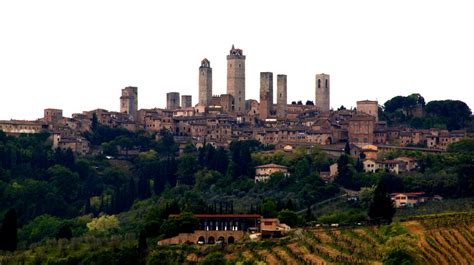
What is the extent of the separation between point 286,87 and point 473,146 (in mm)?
23672

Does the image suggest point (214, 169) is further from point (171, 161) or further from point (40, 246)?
point (40, 246)

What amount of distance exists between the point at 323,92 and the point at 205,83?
30.8 ft

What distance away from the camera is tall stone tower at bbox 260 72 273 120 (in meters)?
110

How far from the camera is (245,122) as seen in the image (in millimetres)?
108188

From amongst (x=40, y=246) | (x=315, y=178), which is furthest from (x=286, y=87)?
A: (x=40, y=246)

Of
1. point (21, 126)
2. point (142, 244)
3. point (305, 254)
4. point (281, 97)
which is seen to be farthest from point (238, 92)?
point (305, 254)

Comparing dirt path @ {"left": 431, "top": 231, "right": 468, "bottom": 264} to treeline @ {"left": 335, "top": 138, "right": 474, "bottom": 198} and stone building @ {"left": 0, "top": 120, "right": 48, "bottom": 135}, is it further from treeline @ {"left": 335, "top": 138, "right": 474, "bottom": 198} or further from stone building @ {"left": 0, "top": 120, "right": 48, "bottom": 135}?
stone building @ {"left": 0, "top": 120, "right": 48, "bottom": 135}

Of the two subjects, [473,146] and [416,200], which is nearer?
[416,200]

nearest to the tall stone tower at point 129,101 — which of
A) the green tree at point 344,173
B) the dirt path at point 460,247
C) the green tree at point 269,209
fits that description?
the green tree at point 344,173

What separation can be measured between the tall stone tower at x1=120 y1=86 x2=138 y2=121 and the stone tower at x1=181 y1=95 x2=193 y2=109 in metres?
4.05

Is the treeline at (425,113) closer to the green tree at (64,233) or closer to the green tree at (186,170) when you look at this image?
the green tree at (186,170)

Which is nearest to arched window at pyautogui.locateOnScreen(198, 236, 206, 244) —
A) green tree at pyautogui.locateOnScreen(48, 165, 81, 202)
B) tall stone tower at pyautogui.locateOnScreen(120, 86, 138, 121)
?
green tree at pyautogui.locateOnScreen(48, 165, 81, 202)

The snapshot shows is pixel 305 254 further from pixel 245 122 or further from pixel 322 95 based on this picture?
pixel 322 95

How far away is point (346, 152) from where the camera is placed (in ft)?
304
